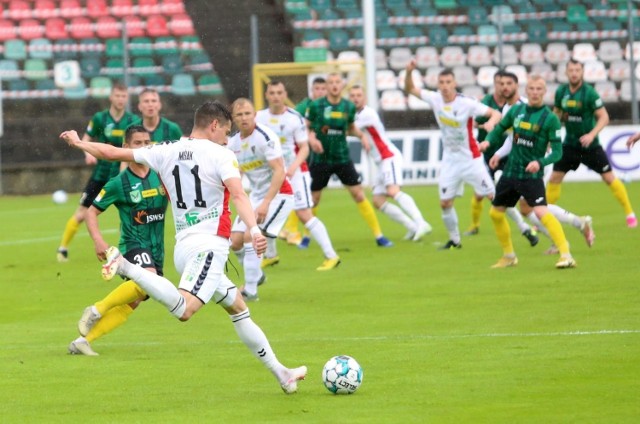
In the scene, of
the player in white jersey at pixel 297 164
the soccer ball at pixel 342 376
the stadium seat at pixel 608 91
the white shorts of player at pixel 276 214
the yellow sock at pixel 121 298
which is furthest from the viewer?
the stadium seat at pixel 608 91

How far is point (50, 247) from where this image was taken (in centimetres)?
1916

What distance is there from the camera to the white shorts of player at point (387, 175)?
1881cm

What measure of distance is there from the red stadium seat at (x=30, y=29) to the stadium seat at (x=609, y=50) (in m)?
14.5

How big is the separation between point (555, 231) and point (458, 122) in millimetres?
3547

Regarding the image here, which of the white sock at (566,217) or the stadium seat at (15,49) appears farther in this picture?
the stadium seat at (15,49)

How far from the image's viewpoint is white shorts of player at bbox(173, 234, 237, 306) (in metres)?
7.99

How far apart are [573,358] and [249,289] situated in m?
4.60

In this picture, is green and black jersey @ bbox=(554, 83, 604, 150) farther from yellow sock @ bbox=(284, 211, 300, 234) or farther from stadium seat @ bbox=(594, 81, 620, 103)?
stadium seat @ bbox=(594, 81, 620, 103)

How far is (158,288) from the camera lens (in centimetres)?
791

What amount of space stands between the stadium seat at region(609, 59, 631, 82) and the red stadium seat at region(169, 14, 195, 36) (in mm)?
10991

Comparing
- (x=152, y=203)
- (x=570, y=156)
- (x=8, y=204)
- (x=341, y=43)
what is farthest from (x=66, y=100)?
(x=152, y=203)

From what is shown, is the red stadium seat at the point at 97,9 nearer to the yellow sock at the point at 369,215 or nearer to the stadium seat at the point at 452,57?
the stadium seat at the point at 452,57

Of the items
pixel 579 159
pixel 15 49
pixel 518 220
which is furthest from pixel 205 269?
pixel 15 49

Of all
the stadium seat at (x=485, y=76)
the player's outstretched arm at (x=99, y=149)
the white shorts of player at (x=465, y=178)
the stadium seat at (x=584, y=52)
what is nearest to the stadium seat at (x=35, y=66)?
the stadium seat at (x=485, y=76)
